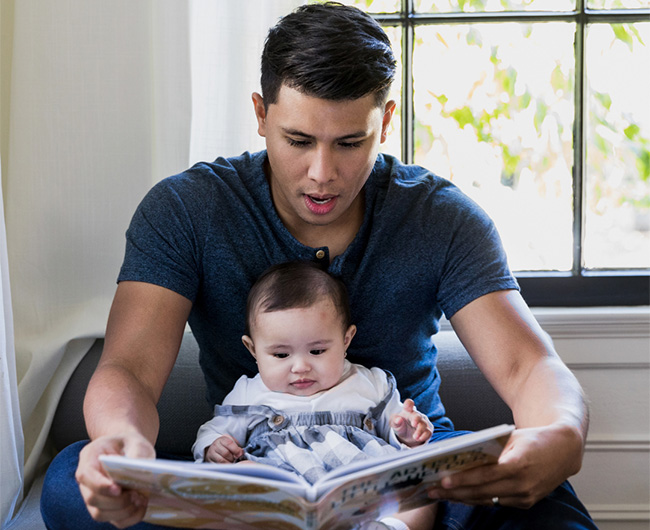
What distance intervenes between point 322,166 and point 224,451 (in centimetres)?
53

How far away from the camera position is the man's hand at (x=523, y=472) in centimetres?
106

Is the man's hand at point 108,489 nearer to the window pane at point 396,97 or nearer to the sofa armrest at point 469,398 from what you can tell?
the sofa armrest at point 469,398

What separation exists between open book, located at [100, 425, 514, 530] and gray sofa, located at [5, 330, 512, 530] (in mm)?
696

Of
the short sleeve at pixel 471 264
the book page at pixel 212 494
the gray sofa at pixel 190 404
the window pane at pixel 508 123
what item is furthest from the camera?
the window pane at pixel 508 123

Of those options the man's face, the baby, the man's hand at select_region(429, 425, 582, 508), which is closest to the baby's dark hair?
the baby

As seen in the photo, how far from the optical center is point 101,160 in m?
1.87

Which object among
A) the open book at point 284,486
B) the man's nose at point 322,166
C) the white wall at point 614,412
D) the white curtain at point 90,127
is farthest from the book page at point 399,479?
the white wall at point 614,412

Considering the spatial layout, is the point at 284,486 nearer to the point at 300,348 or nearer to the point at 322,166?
the point at 300,348

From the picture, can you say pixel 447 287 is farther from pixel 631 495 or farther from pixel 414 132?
pixel 631 495

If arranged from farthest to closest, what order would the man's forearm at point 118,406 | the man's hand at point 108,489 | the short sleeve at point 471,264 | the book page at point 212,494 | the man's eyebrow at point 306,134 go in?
the short sleeve at point 471,264 → the man's eyebrow at point 306,134 → the man's forearm at point 118,406 → the man's hand at point 108,489 → the book page at point 212,494

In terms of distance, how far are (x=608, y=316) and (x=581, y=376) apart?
0.59 feet

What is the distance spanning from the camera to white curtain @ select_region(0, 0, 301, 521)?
1.82 m

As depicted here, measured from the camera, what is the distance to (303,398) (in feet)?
4.56

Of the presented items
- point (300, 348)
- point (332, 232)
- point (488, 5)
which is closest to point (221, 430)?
point (300, 348)
